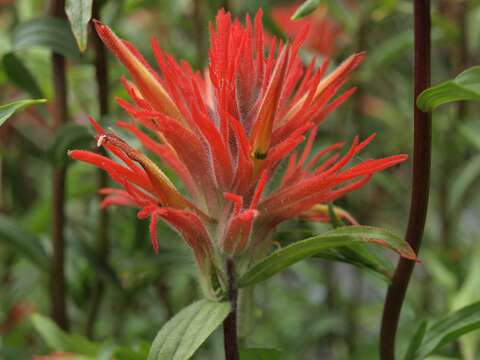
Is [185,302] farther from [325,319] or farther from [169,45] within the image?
[169,45]

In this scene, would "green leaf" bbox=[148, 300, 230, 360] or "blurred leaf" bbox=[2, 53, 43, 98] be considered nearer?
"green leaf" bbox=[148, 300, 230, 360]

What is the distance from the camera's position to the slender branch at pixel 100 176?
880mm

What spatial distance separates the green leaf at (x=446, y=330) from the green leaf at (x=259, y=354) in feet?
0.42

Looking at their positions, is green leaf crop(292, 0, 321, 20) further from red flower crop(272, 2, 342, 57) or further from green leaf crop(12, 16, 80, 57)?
red flower crop(272, 2, 342, 57)

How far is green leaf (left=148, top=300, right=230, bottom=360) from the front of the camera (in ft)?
1.85

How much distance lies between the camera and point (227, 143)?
1.93 ft

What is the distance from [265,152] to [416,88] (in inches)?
5.2

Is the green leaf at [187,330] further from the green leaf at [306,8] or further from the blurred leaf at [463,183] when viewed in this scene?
the blurred leaf at [463,183]

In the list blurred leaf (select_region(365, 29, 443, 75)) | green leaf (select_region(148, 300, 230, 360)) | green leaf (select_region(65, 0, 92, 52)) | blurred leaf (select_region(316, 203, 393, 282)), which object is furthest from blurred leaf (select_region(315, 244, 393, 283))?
blurred leaf (select_region(365, 29, 443, 75))

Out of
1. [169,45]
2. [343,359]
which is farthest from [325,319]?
[169,45]

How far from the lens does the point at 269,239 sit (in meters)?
0.64

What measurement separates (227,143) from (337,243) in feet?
0.38

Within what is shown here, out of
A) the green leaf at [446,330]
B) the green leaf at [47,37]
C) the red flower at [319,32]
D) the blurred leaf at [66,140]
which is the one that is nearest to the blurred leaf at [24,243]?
the blurred leaf at [66,140]

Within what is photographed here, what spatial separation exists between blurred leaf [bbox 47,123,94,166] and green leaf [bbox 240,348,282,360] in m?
0.32
